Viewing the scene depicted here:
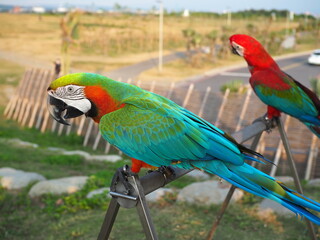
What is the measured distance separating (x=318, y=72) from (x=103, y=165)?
16.6 metres

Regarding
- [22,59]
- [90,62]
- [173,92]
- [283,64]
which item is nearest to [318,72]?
[283,64]

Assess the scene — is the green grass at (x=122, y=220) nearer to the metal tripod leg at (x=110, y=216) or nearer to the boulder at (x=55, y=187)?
the boulder at (x=55, y=187)

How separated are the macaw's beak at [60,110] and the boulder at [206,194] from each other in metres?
2.93

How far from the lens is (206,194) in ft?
15.6

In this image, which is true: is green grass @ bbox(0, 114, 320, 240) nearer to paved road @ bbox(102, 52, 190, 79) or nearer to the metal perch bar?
the metal perch bar

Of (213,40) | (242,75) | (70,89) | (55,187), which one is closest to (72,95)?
(70,89)

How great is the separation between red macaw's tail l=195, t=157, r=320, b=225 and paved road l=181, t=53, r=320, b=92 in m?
15.0

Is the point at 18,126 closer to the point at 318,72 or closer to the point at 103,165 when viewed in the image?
the point at 103,165

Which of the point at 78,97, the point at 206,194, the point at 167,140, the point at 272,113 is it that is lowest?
the point at 206,194

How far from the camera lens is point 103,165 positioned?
6.91 metres

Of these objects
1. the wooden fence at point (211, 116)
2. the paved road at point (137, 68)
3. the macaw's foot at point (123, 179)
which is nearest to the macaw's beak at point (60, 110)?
the macaw's foot at point (123, 179)

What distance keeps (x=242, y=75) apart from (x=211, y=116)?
1298 centimetres

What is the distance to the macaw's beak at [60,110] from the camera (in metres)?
2.07

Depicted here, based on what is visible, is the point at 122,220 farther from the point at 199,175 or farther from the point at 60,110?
the point at 60,110
